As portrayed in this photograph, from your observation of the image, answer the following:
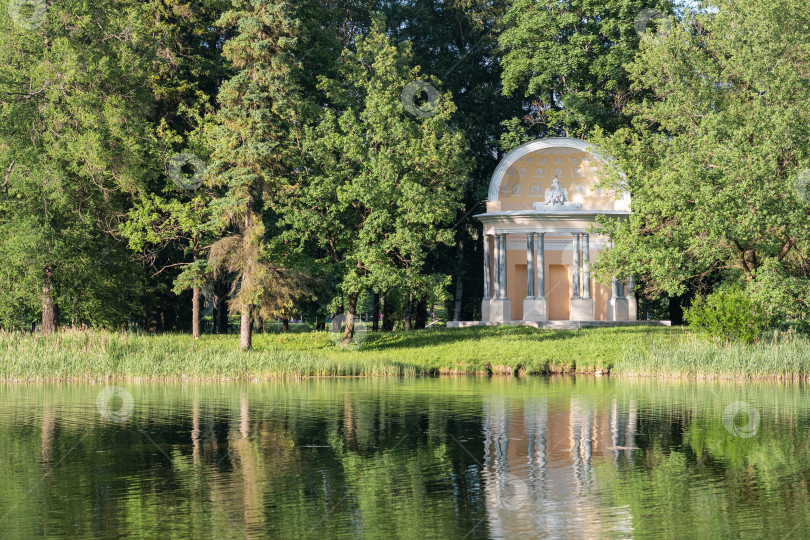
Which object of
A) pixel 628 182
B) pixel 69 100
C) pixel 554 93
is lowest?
pixel 628 182

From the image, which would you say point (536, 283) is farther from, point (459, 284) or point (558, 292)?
point (459, 284)

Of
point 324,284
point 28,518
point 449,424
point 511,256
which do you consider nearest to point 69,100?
point 324,284

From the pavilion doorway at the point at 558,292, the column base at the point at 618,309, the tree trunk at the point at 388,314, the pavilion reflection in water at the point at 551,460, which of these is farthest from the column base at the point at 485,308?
the pavilion reflection in water at the point at 551,460

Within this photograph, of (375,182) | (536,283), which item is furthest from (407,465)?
(536,283)

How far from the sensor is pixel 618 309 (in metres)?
47.2

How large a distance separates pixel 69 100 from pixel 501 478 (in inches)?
1179

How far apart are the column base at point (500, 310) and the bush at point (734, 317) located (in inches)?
537

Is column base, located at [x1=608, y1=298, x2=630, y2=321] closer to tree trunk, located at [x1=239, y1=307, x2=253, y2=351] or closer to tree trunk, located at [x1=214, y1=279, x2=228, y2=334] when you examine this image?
tree trunk, located at [x1=239, y1=307, x2=253, y2=351]

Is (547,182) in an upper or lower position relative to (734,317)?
upper

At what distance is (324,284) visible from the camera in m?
39.2

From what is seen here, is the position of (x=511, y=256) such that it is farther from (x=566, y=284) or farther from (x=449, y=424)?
(x=449, y=424)

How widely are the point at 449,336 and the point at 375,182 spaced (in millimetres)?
7001

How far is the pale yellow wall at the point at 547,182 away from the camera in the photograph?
163ft

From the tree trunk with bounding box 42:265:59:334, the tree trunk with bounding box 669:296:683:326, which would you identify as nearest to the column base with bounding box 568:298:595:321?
the tree trunk with bounding box 669:296:683:326
